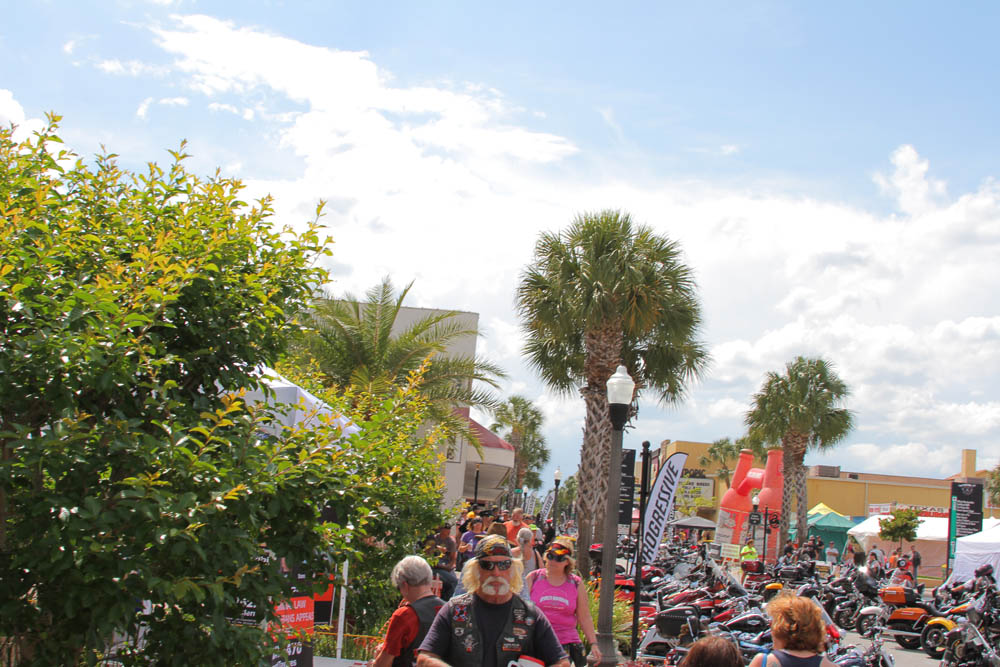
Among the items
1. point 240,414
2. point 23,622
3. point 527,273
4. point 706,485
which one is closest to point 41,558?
point 23,622

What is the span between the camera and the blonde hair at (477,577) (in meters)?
3.84

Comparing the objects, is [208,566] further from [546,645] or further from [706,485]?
[706,485]

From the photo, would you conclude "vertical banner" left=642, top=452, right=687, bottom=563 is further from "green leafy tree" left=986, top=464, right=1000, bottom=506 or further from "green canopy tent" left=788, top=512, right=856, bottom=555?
"green leafy tree" left=986, top=464, right=1000, bottom=506

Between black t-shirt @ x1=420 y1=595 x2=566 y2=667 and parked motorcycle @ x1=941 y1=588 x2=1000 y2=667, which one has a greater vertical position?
black t-shirt @ x1=420 y1=595 x2=566 y2=667

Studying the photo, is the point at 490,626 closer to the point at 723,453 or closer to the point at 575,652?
the point at 575,652

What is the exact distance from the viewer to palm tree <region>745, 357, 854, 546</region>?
4016cm

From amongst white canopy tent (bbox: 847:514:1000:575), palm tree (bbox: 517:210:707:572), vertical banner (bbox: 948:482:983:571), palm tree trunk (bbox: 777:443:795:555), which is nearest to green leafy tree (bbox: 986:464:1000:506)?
white canopy tent (bbox: 847:514:1000:575)

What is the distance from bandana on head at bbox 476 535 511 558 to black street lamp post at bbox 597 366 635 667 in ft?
20.5

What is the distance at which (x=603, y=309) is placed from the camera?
1928 centimetres

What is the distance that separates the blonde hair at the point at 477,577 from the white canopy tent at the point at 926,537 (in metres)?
25.8

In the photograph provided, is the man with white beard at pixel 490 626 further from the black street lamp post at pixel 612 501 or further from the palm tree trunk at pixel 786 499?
the palm tree trunk at pixel 786 499

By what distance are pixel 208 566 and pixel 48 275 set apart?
1.52 m

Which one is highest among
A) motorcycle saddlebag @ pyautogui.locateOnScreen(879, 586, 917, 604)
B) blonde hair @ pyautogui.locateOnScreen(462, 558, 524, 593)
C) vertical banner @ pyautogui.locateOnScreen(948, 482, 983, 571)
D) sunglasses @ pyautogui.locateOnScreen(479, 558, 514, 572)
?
sunglasses @ pyautogui.locateOnScreen(479, 558, 514, 572)

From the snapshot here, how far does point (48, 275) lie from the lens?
152 inches
